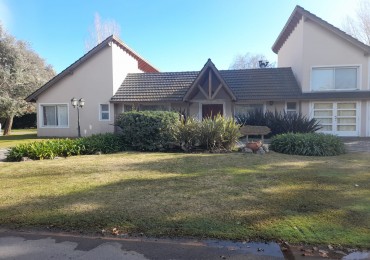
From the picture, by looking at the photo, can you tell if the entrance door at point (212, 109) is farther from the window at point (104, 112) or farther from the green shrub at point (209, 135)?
the green shrub at point (209, 135)

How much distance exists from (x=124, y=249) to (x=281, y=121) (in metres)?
14.6

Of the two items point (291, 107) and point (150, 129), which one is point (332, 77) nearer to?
point (291, 107)

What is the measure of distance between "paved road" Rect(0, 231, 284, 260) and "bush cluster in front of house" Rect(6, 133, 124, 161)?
738cm

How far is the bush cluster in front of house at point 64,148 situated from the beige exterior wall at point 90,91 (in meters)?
7.20

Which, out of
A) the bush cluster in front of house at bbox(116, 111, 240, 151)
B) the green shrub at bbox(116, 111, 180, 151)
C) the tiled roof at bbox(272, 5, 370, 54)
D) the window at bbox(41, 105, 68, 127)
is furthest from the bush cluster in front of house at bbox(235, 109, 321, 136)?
the window at bbox(41, 105, 68, 127)

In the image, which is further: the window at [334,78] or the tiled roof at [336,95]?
the window at [334,78]

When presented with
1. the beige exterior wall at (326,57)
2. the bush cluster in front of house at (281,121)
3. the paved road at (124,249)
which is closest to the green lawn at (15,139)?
the bush cluster in front of house at (281,121)

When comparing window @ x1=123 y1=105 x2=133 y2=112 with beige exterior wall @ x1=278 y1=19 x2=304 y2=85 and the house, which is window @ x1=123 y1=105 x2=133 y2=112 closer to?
the house

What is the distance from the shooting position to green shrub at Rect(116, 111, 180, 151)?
12.7 m

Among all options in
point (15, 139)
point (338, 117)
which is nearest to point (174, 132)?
point (338, 117)

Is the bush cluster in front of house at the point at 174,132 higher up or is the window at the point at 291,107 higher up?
the window at the point at 291,107

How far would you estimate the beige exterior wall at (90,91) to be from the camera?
20188 mm

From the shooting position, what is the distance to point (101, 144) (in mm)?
12477

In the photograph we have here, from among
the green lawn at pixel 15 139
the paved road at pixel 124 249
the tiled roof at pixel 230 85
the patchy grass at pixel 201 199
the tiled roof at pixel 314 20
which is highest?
the tiled roof at pixel 314 20
